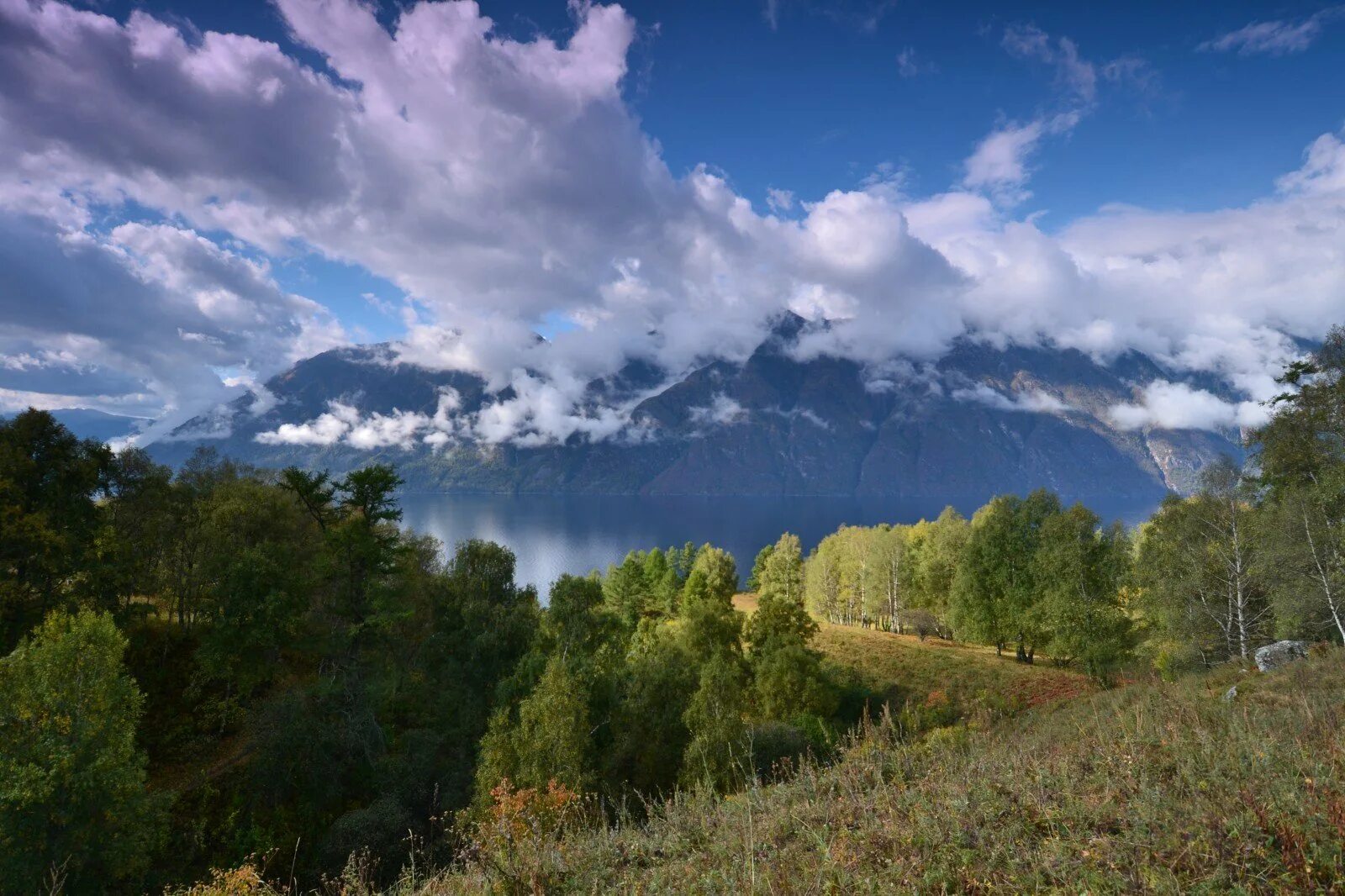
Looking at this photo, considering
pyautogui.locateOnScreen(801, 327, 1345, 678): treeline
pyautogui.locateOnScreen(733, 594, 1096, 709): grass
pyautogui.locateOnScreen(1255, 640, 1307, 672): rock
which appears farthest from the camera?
pyautogui.locateOnScreen(733, 594, 1096, 709): grass

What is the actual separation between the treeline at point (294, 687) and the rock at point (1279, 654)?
47.7 ft

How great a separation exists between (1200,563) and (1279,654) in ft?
26.0

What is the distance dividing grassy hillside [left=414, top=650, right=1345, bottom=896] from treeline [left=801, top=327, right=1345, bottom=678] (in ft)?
60.8

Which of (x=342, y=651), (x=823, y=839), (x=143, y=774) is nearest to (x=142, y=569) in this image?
(x=342, y=651)

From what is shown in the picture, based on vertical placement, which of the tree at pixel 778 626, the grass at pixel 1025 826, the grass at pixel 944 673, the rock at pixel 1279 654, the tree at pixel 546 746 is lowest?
the grass at pixel 944 673

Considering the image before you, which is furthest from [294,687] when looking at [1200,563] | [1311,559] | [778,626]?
[1311,559]

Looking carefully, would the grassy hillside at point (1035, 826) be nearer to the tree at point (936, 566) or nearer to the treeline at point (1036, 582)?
the treeline at point (1036, 582)

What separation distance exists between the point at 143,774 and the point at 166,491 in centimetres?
1865

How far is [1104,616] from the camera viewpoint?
31734mm

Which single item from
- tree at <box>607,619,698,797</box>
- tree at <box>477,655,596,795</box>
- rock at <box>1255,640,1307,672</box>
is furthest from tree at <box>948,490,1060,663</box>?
tree at <box>477,655,596,795</box>

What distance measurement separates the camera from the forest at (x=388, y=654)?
16.5 meters

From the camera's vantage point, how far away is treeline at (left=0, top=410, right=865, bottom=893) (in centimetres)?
1598

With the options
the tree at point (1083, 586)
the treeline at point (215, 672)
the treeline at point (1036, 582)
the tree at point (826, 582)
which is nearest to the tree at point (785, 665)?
the treeline at point (215, 672)

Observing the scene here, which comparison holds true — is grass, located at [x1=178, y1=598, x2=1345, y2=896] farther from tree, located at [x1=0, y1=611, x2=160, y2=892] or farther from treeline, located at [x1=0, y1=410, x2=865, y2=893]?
tree, located at [x1=0, y1=611, x2=160, y2=892]
